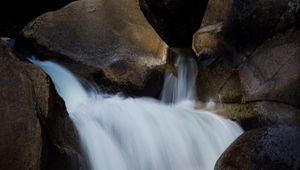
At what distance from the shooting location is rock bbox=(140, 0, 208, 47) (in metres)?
7.12

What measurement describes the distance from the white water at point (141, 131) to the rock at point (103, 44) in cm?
20

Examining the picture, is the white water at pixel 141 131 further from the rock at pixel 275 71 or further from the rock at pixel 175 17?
the rock at pixel 175 17

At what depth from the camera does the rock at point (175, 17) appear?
23.4 feet

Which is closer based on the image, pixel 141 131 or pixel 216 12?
pixel 141 131

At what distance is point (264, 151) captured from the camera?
4445mm

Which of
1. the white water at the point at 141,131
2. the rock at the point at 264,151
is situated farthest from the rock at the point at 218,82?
the rock at the point at 264,151

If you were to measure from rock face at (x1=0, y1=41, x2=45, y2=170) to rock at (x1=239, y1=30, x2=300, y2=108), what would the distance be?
122 inches

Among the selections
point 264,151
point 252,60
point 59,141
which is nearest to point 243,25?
point 252,60

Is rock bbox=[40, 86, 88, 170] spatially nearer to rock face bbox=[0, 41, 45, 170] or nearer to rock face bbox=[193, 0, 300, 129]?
rock face bbox=[0, 41, 45, 170]

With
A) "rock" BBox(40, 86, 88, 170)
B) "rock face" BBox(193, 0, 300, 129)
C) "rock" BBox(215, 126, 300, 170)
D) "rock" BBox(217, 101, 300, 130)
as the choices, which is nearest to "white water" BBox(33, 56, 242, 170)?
"rock" BBox(217, 101, 300, 130)

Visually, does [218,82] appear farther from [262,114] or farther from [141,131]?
[141,131]

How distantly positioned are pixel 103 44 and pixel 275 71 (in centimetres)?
239

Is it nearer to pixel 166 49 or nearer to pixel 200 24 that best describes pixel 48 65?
pixel 166 49

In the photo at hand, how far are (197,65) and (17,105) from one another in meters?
3.51
